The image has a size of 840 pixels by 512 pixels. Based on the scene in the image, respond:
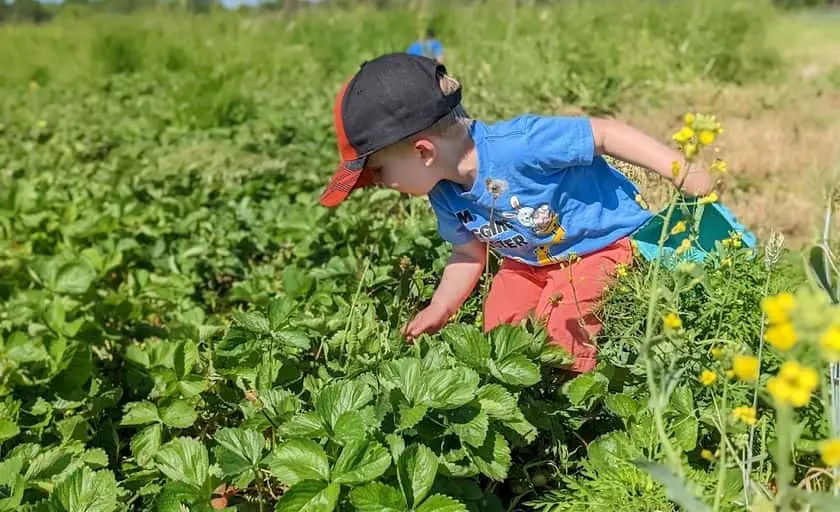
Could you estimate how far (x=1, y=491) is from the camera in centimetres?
155

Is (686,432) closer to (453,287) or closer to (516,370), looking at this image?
(516,370)

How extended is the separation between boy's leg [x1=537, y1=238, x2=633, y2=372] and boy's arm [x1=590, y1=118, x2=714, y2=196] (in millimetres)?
241

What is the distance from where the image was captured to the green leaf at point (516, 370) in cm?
154

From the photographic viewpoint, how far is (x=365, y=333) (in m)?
1.91

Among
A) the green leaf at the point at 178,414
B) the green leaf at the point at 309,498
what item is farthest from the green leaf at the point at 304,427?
the green leaf at the point at 178,414

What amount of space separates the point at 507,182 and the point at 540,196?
0.10m

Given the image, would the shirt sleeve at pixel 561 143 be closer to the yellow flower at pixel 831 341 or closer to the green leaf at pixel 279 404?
the green leaf at pixel 279 404

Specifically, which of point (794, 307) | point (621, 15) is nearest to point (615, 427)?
point (794, 307)

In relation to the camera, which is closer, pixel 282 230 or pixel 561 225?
pixel 561 225

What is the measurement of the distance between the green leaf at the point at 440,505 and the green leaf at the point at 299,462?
0.53 feet

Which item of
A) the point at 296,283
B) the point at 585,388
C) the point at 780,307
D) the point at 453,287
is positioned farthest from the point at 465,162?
the point at 780,307

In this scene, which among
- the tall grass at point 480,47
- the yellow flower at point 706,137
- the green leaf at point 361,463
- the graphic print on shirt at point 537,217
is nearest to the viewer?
the yellow flower at point 706,137

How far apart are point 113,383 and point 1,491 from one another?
0.91 m

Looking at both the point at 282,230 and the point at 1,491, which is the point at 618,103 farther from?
the point at 1,491
